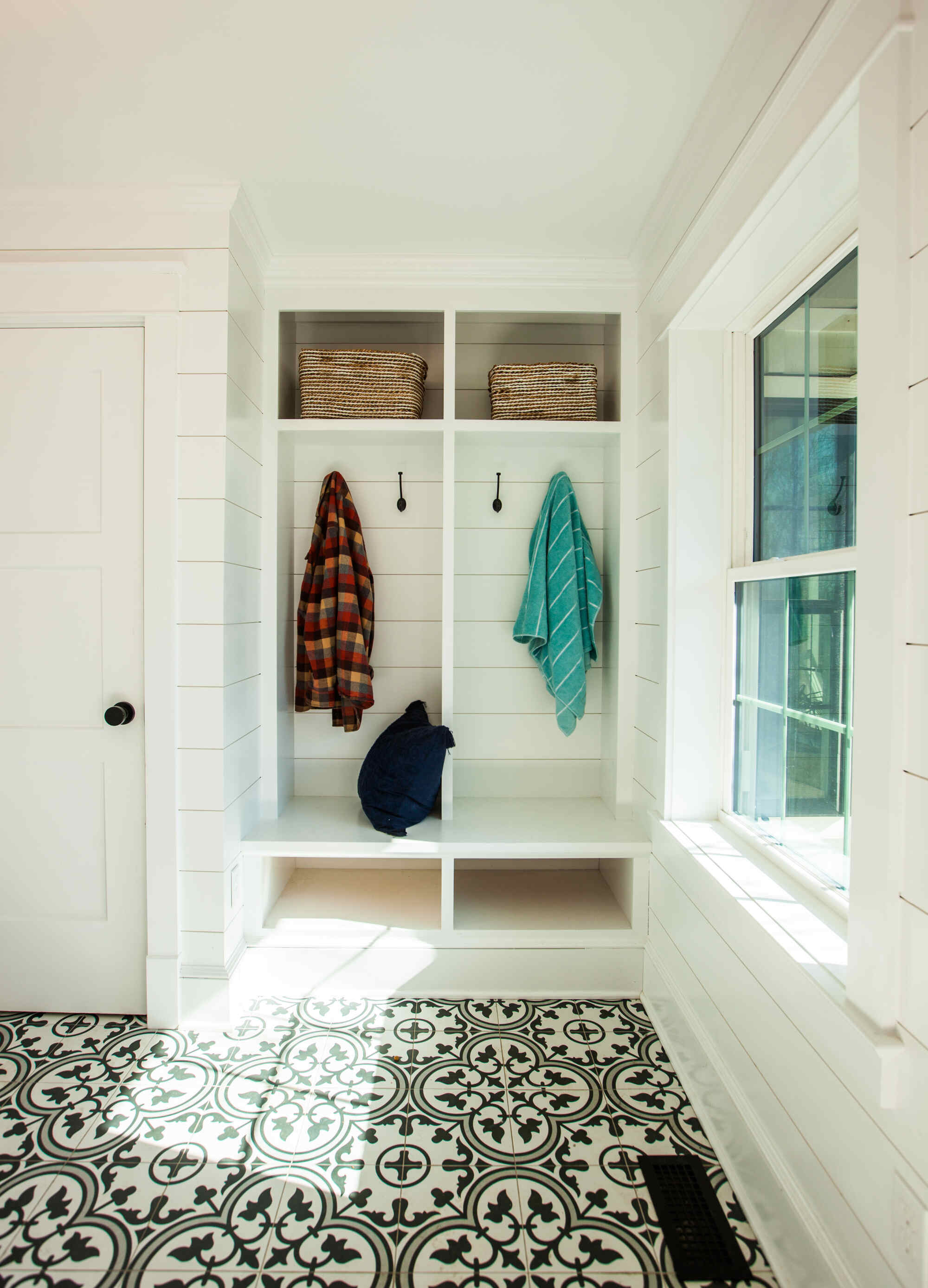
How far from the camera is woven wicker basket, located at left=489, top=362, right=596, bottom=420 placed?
2.35 metres

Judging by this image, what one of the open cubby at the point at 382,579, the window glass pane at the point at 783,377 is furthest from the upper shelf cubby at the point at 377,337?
the window glass pane at the point at 783,377

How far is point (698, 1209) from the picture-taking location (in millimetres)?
1392

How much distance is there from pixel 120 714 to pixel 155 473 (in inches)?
26.1

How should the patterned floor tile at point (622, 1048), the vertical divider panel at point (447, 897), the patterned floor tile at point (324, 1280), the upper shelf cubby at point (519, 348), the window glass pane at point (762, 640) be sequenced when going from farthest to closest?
1. the upper shelf cubby at point (519, 348)
2. the vertical divider panel at point (447, 897)
3. the patterned floor tile at point (622, 1048)
4. the window glass pane at point (762, 640)
5. the patterned floor tile at point (324, 1280)

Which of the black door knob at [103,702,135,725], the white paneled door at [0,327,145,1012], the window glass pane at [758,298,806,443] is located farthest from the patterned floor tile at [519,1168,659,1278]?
the window glass pane at [758,298,806,443]

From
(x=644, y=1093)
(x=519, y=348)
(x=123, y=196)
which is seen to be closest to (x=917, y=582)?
(x=644, y=1093)

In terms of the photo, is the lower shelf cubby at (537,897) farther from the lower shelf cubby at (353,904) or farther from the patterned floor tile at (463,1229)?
the patterned floor tile at (463,1229)

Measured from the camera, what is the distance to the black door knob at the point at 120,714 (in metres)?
1.97

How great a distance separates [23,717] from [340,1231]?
1506 mm

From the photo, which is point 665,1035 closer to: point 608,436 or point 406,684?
point 406,684

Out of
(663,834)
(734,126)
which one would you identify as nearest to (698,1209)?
(663,834)

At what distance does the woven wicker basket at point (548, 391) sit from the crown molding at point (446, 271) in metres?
0.27

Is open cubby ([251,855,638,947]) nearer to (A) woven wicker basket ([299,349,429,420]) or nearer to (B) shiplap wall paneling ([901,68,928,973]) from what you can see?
(B) shiplap wall paneling ([901,68,928,973])

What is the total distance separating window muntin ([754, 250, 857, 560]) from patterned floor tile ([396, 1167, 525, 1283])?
144cm
